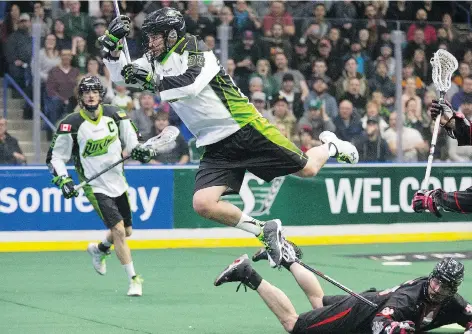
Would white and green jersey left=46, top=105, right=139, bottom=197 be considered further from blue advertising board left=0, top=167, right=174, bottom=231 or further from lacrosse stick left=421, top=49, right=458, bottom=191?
lacrosse stick left=421, top=49, right=458, bottom=191

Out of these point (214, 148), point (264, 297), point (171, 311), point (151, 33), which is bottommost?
point (171, 311)

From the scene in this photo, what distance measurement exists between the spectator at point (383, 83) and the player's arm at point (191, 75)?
21.2 feet

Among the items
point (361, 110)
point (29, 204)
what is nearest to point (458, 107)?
point (361, 110)

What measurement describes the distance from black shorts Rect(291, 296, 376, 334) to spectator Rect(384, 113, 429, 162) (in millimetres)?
6775

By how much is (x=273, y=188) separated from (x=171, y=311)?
484 centimetres

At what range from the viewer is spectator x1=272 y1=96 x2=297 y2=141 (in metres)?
13.5

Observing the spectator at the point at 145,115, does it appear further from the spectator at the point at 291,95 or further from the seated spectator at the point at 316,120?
the seated spectator at the point at 316,120

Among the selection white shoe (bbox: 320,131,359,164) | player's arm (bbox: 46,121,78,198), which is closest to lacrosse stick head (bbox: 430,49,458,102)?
white shoe (bbox: 320,131,359,164)

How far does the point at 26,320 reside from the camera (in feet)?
27.3

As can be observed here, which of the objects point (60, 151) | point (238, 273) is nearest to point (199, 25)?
point (60, 151)

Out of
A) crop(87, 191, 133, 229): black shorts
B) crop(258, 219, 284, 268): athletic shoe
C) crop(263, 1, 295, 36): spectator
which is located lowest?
crop(87, 191, 133, 229): black shorts

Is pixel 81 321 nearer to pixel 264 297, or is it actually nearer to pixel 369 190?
pixel 264 297

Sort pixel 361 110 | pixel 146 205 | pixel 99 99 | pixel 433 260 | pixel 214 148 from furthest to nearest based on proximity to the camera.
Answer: pixel 361 110 → pixel 146 205 → pixel 433 260 → pixel 99 99 → pixel 214 148

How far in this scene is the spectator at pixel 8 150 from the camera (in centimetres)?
1256
